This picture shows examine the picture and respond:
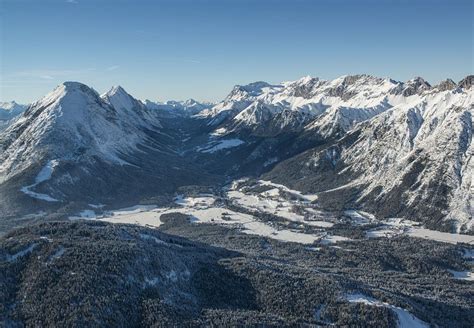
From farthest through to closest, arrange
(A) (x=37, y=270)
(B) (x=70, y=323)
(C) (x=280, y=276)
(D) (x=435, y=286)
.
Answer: (D) (x=435, y=286)
(C) (x=280, y=276)
(A) (x=37, y=270)
(B) (x=70, y=323)

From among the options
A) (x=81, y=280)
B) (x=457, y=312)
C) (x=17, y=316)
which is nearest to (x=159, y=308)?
(x=81, y=280)

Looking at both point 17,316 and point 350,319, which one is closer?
point 17,316

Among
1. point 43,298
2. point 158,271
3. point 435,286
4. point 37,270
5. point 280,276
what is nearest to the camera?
point 43,298

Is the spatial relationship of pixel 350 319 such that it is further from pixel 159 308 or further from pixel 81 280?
pixel 81 280

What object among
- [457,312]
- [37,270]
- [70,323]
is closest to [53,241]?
[37,270]

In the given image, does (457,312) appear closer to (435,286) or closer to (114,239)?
(435,286)

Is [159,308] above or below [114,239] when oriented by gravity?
below

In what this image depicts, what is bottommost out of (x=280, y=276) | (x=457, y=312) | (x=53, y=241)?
(x=457, y=312)
